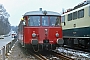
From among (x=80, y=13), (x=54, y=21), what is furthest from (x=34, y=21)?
(x=80, y=13)

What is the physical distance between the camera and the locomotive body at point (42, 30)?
15914mm

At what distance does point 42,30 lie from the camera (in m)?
16.0

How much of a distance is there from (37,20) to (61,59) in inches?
145

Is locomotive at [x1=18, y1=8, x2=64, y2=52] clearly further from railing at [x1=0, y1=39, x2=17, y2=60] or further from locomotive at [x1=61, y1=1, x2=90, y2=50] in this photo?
locomotive at [x1=61, y1=1, x2=90, y2=50]

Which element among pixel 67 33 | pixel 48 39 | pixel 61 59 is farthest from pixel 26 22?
pixel 67 33

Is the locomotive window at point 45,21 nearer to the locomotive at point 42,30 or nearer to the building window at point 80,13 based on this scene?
the locomotive at point 42,30

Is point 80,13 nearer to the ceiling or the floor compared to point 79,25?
nearer to the ceiling

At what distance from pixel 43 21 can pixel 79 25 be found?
4.91 m

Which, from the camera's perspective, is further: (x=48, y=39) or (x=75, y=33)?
(x=75, y=33)

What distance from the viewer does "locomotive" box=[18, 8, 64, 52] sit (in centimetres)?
1591

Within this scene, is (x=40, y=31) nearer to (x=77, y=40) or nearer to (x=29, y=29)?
(x=29, y=29)

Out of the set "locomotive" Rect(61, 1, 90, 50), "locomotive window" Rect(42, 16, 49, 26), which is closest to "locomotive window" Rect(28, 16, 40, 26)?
"locomotive window" Rect(42, 16, 49, 26)

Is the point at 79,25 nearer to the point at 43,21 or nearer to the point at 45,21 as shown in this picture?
the point at 45,21

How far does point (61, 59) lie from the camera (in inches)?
544
